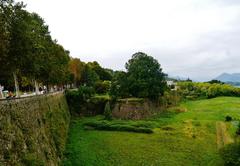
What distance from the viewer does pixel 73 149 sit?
4406 centimetres

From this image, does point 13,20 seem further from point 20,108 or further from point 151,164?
point 151,164

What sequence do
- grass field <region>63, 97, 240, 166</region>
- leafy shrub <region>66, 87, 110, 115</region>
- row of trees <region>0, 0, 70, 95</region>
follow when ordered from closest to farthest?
1. row of trees <region>0, 0, 70, 95</region>
2. grass field <region>63, 97, 240, 166</region>
3. leafy shrub <region>66, 87, 110, 115</region>

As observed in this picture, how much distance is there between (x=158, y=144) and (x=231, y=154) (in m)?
12.2

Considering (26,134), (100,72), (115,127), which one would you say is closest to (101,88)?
(100,72)

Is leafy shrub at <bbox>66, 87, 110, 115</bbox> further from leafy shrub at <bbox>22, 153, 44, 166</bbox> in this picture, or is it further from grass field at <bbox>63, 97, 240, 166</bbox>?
leafy shrub at <bbox>22, 153, 44, 166</bbox>

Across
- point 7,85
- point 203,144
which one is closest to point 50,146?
point 203,144

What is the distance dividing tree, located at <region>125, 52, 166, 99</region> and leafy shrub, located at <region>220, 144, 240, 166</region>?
111 ft

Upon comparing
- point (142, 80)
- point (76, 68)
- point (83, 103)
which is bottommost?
point (83, 103)

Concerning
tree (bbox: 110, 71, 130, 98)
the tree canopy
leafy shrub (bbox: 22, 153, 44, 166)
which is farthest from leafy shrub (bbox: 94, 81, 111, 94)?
leafy shrub (bbox: 22, 153, 44, 166)

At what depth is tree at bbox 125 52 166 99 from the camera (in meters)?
77.1

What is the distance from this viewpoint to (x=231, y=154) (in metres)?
43.0

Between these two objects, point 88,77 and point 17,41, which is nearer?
point 17,41

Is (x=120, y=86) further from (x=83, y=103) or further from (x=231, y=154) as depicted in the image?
(x=231, y=154)

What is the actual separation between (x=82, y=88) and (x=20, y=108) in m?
52.6
